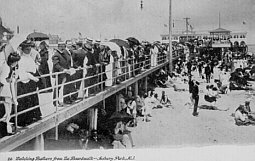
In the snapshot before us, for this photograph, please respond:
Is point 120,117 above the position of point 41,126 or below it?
below

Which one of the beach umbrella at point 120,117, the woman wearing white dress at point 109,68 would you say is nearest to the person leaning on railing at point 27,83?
the beach umbrella at point 120,117

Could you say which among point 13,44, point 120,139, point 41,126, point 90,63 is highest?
point 13,44

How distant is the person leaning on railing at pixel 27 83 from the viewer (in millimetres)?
1645

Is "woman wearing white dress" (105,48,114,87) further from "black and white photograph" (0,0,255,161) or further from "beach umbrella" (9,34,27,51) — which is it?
"beach umbrella" (9,34,27,51)

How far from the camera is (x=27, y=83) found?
5.56 ft

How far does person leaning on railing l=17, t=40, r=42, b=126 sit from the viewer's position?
164 centimetres

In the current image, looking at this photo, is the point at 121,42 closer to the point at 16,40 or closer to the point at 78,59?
the point at 78,59

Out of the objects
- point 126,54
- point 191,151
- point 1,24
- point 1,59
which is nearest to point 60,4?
point 1,24

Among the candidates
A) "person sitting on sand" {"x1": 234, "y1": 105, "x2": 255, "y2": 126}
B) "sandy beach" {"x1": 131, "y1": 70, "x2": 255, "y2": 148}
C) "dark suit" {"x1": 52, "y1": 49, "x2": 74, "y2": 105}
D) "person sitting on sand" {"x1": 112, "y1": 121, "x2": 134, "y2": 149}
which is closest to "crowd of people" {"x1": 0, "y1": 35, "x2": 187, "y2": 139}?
"dark suit" {"x1": 52, "y1": 49, "x2": 74, "y2": 105}

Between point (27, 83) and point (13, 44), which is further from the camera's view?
point (27, 83)

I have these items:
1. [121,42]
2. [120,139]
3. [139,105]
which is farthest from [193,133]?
[121,42]

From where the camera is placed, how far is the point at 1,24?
1.83m

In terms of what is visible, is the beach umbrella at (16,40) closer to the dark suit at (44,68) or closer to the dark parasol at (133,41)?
the dark suit at (44,68)

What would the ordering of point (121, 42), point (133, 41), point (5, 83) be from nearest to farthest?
point (5, 83)
point (121, 42)
point (133, 41)
